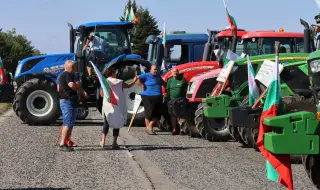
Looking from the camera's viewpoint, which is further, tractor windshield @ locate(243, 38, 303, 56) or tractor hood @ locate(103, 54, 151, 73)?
tractor hood @ locate(103, 54, 151, 73)

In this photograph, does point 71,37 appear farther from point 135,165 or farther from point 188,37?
point 135,165

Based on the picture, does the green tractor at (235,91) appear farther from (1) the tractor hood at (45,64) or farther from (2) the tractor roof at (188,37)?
(2) the tractor roof at (188,37)

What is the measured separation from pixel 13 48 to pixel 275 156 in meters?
122

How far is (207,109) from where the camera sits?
1435cm

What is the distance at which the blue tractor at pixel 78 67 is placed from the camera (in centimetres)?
1994

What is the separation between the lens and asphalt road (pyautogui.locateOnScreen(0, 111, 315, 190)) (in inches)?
387

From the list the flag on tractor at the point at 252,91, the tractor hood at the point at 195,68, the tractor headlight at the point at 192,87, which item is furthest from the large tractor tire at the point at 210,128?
the flag on tractor at the point at 252,91

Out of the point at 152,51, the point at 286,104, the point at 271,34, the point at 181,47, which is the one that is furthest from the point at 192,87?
the point at 181,47

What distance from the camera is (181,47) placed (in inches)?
1112

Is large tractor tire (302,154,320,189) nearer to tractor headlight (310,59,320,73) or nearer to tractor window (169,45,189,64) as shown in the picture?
tractor headlight (310,59,320,73)

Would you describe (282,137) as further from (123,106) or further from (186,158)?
(123,106)

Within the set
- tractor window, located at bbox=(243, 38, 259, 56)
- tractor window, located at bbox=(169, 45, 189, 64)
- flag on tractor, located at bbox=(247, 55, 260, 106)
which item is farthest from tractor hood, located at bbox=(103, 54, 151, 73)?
flag on tractor, located at bbox=(247, 55, 260, 106)

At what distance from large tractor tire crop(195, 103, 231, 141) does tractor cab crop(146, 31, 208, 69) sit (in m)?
10.6

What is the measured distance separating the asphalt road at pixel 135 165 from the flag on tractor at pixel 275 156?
156cm
